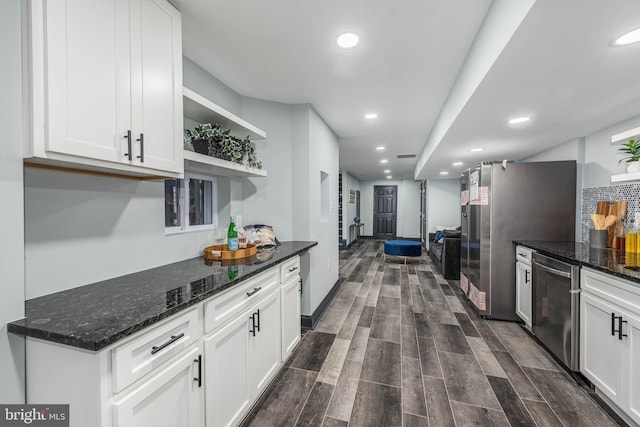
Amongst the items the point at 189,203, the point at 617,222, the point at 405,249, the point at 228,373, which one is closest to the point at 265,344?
the point at 228,373

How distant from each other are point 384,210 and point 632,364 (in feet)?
30.0

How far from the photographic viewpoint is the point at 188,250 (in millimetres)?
2074

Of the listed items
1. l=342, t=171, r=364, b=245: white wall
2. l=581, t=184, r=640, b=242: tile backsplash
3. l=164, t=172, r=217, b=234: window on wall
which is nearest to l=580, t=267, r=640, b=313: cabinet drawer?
l=581, t=184, r=640, b=242: tile backsplash

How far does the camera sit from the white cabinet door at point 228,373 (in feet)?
4.40

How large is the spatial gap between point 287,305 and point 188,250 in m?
0.92

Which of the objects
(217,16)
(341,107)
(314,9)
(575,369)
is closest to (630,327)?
(575,369)

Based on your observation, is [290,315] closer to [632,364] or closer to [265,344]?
[265,344]

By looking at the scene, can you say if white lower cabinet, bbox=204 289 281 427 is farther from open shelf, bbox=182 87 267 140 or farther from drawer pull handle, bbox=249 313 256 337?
open shelf, bbox=182 87 267 140

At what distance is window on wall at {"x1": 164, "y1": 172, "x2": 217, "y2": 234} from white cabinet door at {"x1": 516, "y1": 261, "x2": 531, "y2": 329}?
10.7ft

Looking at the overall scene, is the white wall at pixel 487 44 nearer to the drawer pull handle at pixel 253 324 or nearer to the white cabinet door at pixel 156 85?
the white cabinet door at pixel 156 85

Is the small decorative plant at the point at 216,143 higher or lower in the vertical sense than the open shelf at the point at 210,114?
lower

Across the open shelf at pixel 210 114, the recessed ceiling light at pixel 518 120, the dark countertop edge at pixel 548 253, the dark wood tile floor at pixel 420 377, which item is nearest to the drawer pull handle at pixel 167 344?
the dark wood tile floor at pixel 420 377

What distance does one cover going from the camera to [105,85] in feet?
3.82

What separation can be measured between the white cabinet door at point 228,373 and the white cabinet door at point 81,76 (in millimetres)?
1034
